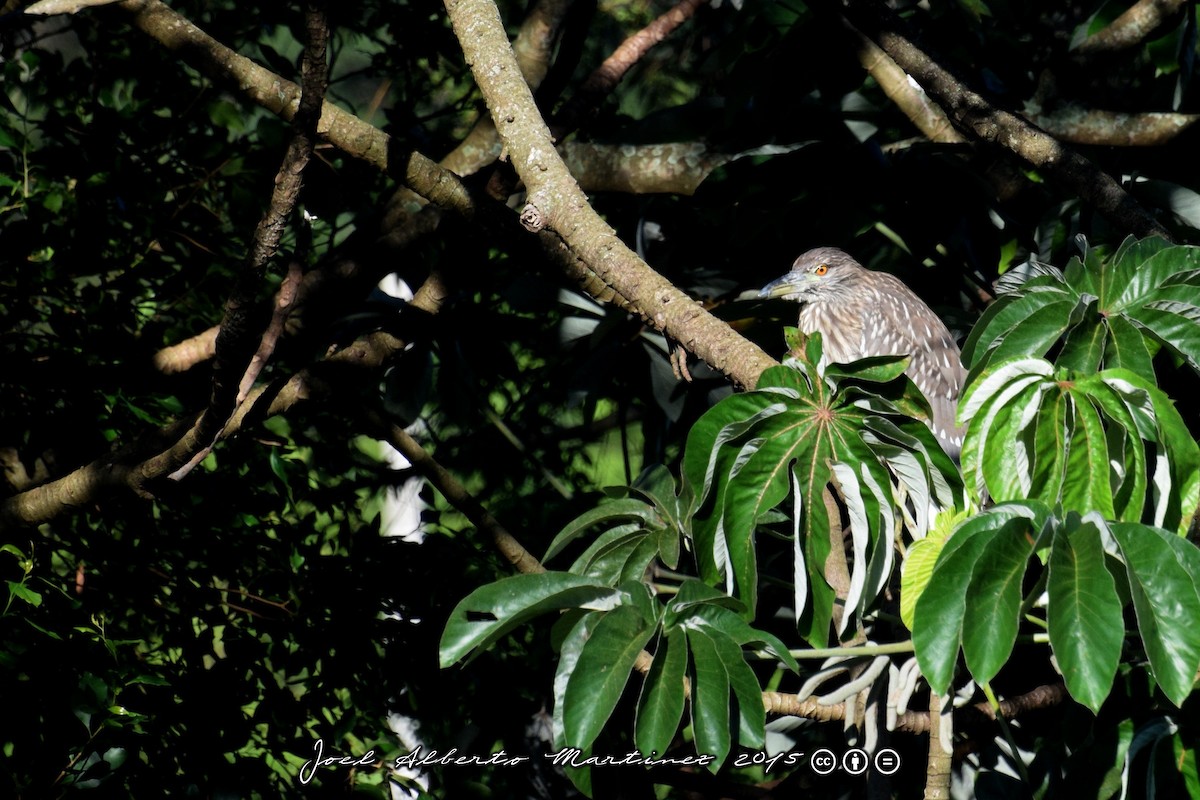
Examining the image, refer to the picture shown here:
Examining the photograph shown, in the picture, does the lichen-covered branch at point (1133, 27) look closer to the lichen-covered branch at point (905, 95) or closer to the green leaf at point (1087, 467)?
the lichen-covered branch at point (905, 95)

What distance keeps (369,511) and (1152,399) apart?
435cm

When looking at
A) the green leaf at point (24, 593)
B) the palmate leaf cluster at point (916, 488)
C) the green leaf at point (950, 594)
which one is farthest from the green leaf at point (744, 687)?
the green leaf at point (24, 593)

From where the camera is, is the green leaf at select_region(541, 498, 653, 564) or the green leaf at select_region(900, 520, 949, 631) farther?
the green leaf at select_region(541, 498, 653, 564)

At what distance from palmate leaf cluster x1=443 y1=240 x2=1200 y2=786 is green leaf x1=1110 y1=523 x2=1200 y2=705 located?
5 cm

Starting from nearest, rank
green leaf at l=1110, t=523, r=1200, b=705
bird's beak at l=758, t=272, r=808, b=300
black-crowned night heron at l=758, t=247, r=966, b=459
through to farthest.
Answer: green leaf at l=1110, t=523, r=1200, b=705 < bird's beak at l=758, t=272, r=808, b=300 < black-crowned night heron at l=758, t=247, r=966, b=459

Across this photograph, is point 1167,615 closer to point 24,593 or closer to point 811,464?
point 811,464

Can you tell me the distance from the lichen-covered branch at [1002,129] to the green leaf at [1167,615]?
1189mm

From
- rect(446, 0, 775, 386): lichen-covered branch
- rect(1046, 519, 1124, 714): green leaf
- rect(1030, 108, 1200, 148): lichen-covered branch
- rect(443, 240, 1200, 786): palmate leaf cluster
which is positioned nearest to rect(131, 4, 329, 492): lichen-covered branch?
rect(446, 0, 775, 386): lichen-covered branch

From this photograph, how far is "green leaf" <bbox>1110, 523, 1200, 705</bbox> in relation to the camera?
1.19m

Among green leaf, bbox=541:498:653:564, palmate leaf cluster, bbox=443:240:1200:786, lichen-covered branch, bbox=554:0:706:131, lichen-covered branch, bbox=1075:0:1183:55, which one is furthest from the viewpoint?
lichen-covered branch, bbox=1075:0:1183:55

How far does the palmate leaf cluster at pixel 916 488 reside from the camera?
51.9 inches

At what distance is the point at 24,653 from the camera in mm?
2293

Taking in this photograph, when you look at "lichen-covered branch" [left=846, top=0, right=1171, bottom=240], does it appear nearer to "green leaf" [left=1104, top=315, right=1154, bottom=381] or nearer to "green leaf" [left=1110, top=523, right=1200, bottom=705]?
"green leaf" [left=1104, top=315, right=1154, bottom=381]

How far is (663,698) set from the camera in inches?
61.4
